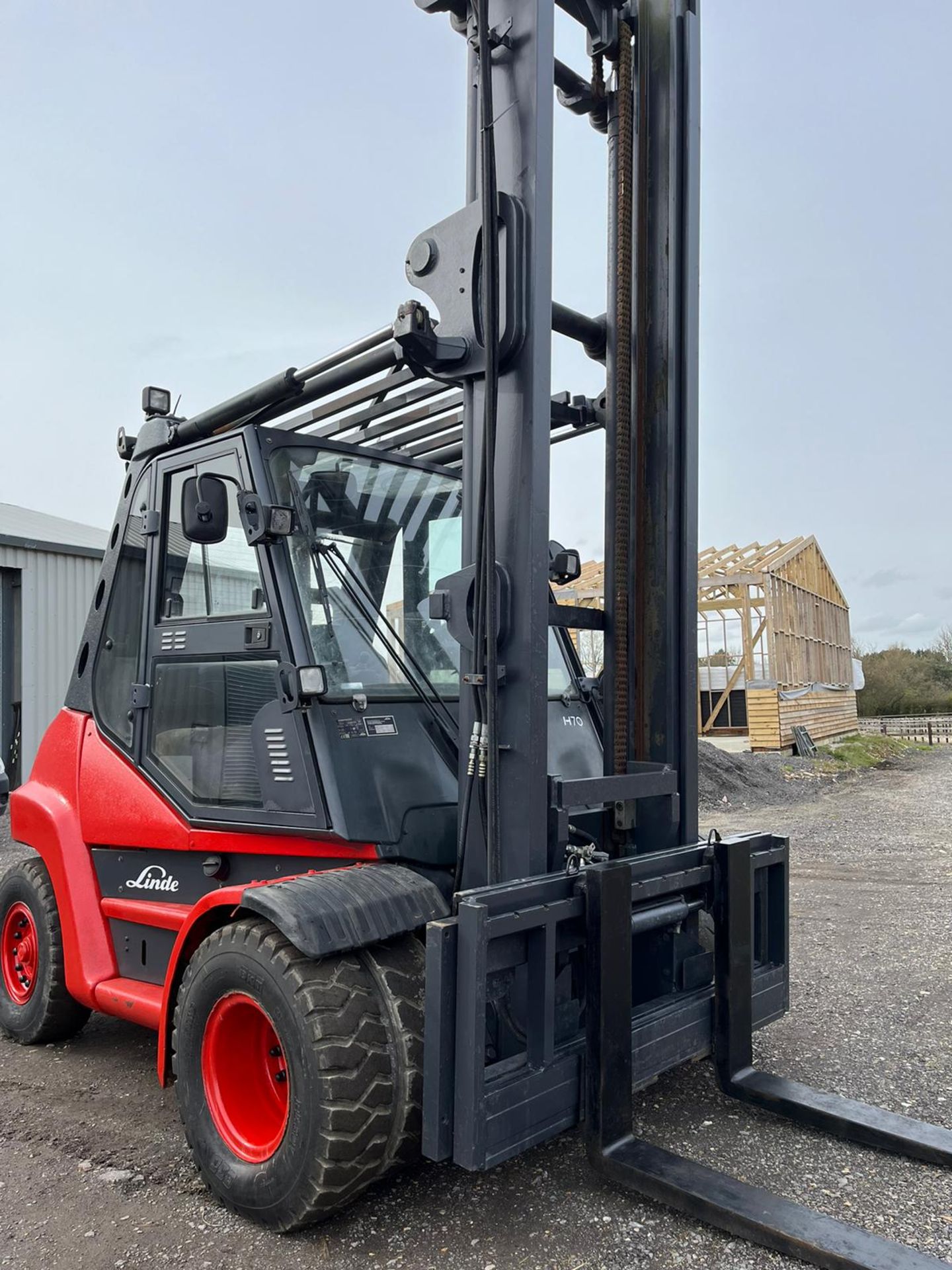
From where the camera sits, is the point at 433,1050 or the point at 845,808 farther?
the point at 845,808

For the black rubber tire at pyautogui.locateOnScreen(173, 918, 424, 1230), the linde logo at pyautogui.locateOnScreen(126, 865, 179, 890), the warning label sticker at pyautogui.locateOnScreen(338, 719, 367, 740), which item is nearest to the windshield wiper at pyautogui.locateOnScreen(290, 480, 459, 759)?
the warning label sticker at pyautogui.locateOnScreen(338, 719, 367, 740)

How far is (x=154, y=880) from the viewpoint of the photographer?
4125mm

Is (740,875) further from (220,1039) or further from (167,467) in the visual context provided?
(167,467)

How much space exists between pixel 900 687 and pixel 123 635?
42.1 m

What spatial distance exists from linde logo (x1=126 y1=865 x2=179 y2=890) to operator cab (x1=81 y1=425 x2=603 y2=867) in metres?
0.32

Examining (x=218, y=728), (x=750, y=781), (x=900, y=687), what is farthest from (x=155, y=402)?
(x=900, y=687)

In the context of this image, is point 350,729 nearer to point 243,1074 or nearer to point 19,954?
point 243,1074

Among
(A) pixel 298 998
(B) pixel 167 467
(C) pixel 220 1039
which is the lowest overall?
(C) pixel 220 1039

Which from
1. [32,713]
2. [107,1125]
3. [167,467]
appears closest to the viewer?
[107,1125]

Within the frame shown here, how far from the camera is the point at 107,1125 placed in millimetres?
3855

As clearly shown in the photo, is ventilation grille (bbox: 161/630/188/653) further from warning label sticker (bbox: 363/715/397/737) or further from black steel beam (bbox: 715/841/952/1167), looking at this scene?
black steel beam (bbox: 715/841/952/1167)

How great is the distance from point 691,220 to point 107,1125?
4225mm

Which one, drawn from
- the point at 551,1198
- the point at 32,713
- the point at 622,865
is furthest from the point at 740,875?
the point at 32,713

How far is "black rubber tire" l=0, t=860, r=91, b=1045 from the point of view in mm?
4574
